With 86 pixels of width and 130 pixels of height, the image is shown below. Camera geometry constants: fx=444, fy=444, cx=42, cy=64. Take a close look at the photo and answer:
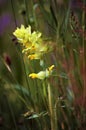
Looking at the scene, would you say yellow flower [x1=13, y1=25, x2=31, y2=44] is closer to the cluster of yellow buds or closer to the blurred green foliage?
the cluster of yellow buds

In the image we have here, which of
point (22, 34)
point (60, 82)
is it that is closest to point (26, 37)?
point (22, 34)

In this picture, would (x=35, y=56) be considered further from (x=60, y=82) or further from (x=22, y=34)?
(x=60, y=82)

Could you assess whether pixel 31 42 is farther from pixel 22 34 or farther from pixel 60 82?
pixel 60 82

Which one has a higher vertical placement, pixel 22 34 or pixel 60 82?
pixel 22 34

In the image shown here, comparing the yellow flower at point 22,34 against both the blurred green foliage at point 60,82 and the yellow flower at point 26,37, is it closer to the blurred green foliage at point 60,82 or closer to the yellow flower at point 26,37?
the yellow flower at point 26,37


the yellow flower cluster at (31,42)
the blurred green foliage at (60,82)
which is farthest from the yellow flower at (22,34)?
the blurred green foliage at (60,82)

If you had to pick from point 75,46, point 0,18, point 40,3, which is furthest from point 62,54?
point 0,18

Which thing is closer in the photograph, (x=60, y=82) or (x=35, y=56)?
(x=35, y=56)

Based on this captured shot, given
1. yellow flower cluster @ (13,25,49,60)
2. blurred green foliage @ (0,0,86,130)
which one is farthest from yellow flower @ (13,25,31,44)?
blurred green foliage @ (0,0,86,130)
